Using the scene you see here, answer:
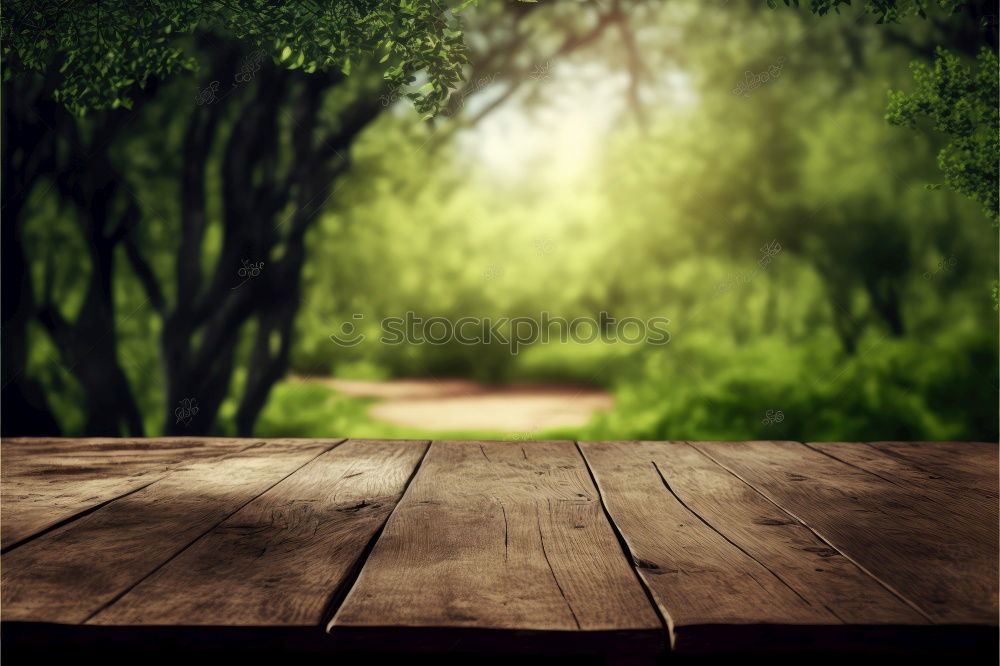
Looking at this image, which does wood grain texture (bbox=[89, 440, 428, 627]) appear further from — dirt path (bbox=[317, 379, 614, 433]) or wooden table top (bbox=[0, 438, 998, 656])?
dirt path (bbox=[317, 379, 614, 433])

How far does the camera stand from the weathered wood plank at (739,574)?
106 centimetres

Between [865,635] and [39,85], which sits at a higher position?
[39,85]

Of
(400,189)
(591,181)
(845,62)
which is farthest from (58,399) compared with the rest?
(845,62)

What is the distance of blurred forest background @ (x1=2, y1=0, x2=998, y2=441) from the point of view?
138 inches

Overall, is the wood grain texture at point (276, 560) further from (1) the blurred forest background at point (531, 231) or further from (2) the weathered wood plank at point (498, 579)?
(1) the blurred forest background at point (531, 231)

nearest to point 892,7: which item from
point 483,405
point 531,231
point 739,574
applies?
point 531,231

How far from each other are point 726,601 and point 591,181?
104 inches

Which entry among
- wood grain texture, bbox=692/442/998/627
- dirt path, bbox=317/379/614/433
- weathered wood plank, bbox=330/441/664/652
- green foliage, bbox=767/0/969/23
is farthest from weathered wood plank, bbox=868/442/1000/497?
green foliage, bbox=767/0/969/23

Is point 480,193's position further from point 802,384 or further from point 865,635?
point 865,635

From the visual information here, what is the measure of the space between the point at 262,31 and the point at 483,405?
175cm

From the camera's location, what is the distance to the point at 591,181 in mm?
3555

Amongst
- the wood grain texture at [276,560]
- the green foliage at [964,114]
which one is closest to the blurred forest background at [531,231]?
the green foliage at [964,114]

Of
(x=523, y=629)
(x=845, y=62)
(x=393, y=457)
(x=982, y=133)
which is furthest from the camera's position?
(x=845, y=62)

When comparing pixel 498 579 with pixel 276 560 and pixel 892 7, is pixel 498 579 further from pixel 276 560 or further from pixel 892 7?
pixel 892 7
